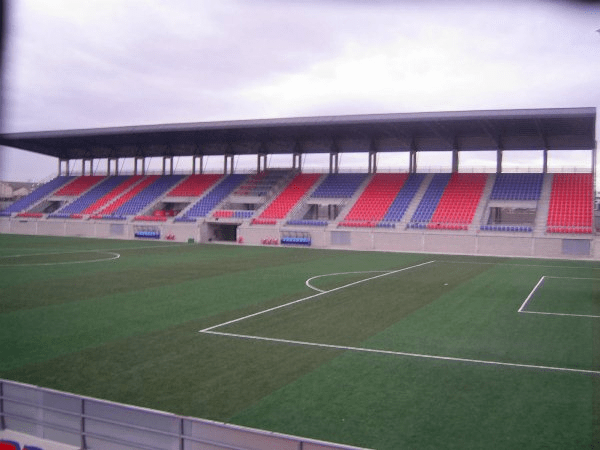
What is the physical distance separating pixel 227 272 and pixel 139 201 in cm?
3024

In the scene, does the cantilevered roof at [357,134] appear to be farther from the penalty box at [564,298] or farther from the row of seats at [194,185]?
the penalty box at [564,298]

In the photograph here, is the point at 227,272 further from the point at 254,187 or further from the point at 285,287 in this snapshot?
the point at 254,187

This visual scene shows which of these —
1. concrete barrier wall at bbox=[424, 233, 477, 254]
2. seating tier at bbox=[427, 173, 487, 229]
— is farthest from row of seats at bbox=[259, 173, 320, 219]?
concrete barrier wall at bbox=[424, 233, 477, 254]

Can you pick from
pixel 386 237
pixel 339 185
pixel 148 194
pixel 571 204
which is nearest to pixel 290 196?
pixel 339 185

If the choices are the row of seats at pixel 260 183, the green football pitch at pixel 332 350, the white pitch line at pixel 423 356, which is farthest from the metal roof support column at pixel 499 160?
the white pitch line at pixel 423 356

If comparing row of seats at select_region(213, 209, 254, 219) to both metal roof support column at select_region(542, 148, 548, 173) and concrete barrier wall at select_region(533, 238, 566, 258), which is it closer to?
concrete barrier wall at select_region(533, 238, 566, 258)

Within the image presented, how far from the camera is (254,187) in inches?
2026

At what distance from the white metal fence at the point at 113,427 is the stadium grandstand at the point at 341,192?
32.5 metres

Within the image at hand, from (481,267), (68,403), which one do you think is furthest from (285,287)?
(68,403)

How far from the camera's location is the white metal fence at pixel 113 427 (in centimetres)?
504

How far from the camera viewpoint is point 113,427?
5.80 m

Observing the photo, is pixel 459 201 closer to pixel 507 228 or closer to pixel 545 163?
pixel 507 228

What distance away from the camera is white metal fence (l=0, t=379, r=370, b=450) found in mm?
5039

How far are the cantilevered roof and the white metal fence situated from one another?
29924 millimetres
